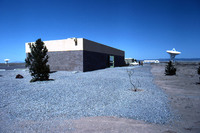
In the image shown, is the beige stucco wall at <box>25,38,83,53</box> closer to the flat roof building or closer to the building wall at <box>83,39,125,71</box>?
the flat roof building

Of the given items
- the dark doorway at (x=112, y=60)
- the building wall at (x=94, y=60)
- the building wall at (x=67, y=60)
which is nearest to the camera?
the building wall at (x=67, y=60)

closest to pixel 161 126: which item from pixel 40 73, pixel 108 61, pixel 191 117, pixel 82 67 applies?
pixel 191 117

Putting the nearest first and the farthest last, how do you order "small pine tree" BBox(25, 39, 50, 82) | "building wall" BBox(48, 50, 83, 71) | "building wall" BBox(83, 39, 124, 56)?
"small pine tree" BBox(25, 39, 50, 82) → "building wall" BBox(48, 50, 83, 71) → "building wall" BBox(83, 39, 124, 56)

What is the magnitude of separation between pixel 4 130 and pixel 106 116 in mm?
3082

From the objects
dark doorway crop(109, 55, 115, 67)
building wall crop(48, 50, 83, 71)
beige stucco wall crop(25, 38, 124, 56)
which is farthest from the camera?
dark doorway crop(109, 55, 115, 67)

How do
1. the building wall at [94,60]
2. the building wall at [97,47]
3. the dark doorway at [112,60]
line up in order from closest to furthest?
the building wall at [94,60] < the building wall at [97,47] < the dark doorway at [112,60]

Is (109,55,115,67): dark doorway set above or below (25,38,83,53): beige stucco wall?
below

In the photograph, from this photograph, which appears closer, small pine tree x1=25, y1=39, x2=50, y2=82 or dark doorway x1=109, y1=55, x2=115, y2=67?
small pine tree x1=25, y1=39, x2=50, y2=82

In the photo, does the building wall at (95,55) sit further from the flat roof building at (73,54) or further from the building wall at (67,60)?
the building wall at (67,60)

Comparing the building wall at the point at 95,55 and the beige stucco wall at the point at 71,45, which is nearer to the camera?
the beige stucco wall at the point at 71,45

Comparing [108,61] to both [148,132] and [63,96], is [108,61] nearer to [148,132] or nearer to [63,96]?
[63,96]

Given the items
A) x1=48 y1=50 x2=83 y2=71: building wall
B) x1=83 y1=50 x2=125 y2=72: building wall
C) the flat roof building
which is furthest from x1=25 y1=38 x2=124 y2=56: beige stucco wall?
x1=83 y1=50 x2=125 y2=72: building wall

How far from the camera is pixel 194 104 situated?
599 centimetres

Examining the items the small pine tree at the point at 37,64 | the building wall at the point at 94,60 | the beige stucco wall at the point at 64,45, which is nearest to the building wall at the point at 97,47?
the building wall at the point at 94,60
